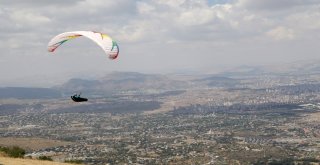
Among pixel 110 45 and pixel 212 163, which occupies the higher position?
pixel 110 45

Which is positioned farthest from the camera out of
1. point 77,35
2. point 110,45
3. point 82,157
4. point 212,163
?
point 82,157

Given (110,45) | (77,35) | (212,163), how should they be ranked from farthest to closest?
(212,163) < (77,35) < (110,45)

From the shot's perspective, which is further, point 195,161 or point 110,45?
point 195,161

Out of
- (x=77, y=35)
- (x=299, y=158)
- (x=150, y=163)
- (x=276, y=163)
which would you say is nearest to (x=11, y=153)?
(x=77, y=35)

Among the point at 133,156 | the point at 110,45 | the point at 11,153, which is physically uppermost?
the point at 110,45

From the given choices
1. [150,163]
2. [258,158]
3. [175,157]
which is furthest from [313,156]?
[150,163]

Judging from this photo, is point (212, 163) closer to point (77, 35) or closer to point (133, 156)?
point (133, 156)

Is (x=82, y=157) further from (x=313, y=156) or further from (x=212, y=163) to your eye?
(x=313, y=156)
